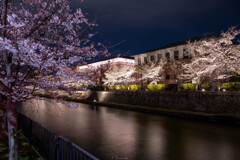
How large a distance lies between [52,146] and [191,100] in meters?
19.1

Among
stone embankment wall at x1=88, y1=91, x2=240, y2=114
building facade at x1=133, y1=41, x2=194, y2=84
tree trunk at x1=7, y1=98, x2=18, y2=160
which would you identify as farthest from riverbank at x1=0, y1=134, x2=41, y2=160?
building facade at x1=133, y1=41, x2=194, y2=84

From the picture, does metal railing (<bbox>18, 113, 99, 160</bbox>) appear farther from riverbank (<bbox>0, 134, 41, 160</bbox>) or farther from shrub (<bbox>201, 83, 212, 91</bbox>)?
shrub (<bbox>201, 83, 212, 91</bbox>)

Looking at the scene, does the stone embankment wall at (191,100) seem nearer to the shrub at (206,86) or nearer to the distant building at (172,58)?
the shrub at (206,86)

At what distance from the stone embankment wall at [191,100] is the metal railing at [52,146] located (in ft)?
55.5

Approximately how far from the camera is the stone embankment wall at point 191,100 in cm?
1833

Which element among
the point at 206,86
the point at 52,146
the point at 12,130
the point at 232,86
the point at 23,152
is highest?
the point at 206,86

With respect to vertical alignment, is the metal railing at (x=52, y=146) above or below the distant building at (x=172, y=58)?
below

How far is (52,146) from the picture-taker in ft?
18.9

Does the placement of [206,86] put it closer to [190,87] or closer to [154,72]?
[190,87]

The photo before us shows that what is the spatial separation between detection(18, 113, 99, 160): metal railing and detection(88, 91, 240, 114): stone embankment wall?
55.5 feet

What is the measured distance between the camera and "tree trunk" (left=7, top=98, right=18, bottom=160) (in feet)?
17.4

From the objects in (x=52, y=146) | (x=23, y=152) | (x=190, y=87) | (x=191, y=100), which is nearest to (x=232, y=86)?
(x=190, y=87)

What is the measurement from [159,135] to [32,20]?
929cm

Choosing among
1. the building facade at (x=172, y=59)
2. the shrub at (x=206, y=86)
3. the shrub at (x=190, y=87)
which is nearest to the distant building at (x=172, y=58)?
the building facade at (x=172, y=59)
